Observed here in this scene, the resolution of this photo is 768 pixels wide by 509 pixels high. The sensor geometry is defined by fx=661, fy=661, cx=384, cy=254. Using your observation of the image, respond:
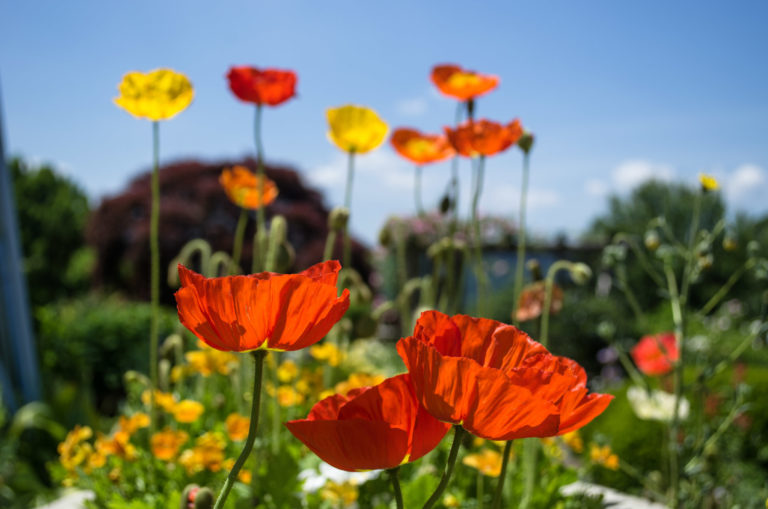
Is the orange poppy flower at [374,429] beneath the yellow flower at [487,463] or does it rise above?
above

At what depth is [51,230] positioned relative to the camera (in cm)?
1442

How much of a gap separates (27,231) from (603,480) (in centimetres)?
1426

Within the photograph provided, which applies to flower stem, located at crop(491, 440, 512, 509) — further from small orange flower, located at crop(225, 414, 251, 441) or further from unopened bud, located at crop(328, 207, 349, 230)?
small orange flower, located at crop(225, 414, 251, 441)

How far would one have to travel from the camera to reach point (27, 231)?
14.2m

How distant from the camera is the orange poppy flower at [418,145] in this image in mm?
1570

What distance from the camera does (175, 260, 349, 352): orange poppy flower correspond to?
0.52 meters

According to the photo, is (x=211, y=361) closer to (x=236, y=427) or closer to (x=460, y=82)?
(x=236, y=427)

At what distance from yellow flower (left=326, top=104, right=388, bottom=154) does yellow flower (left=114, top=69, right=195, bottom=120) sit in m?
0.39

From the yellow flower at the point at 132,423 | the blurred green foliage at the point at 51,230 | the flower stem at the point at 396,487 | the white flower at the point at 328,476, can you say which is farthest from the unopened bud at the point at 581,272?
the blurred green foliage at the point at 51,230

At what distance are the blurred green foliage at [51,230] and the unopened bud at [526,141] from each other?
12.8 metres

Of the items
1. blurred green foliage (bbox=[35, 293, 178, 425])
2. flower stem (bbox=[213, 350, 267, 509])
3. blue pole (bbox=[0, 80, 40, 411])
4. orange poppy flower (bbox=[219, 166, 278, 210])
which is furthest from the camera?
blurred green foliage (bbox=[35, 293, 178, 425])

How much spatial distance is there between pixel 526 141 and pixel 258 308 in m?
0.85

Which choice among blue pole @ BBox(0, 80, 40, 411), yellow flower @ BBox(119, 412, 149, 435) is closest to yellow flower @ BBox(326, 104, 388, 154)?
yellow flower @ BBox(119, 412, 149, 435)

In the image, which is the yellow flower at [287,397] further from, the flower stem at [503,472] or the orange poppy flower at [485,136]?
the flower stem at [503,472]
